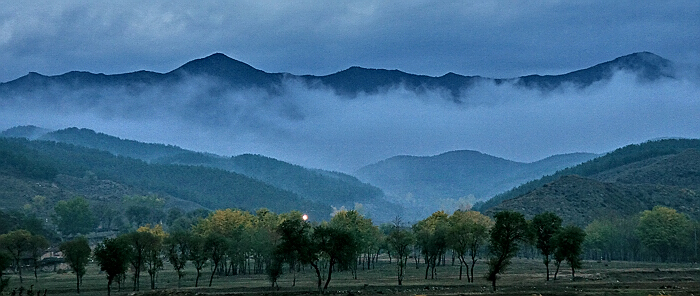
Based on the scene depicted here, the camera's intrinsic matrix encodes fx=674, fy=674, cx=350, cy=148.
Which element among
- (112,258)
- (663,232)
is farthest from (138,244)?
(663,232)

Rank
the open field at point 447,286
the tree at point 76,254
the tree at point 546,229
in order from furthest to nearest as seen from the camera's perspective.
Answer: the tree at point 76,254 < the tree at point 546,229 < the open field at point 447,286

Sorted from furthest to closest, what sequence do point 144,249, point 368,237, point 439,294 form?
point 368,237 → point 144,249 → point 439,294

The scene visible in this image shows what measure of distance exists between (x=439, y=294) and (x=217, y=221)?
94.4 m

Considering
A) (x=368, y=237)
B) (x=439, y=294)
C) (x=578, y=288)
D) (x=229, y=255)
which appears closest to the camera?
(x=439, y=294)

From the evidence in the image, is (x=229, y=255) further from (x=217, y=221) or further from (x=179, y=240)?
(x=217, y=221)

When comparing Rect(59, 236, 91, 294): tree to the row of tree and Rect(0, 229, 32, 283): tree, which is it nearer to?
the row of tree

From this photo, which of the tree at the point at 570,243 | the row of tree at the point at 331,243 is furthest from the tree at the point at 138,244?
the tree at the point at 570,243

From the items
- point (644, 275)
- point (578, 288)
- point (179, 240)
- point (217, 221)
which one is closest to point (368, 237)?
point (217, 221)

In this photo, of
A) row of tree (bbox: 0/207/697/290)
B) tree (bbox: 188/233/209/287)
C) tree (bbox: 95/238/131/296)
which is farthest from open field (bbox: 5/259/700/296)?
tree (bbox: 188/233/209/287)

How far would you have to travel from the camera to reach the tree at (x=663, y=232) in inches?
6865

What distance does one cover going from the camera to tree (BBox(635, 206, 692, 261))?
6865 inches

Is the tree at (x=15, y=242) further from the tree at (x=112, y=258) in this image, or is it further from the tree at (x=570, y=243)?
the tree at (x=570, y=243)

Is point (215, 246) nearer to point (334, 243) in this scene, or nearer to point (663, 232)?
point (334, 243)

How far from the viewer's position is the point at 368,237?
16625 centimetres
